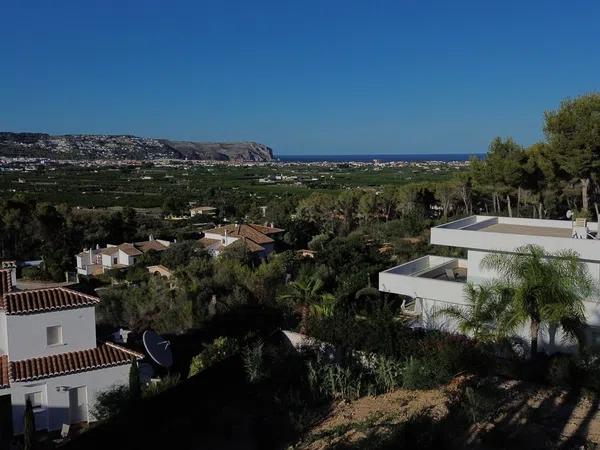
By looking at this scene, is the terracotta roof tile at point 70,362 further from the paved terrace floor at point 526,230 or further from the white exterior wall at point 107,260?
the white exterior wall at point 107,260

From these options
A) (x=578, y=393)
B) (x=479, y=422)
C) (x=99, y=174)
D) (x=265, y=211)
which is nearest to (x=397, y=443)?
(x=479, y=422)

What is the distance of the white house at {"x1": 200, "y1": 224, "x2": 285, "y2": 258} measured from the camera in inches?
1560

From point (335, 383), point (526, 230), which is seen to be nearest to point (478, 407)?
point (335, 383)

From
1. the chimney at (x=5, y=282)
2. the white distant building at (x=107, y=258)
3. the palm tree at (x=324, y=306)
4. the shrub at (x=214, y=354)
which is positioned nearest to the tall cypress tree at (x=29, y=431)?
the shrub at (x=214, y=354)

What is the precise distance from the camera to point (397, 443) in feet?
25.4

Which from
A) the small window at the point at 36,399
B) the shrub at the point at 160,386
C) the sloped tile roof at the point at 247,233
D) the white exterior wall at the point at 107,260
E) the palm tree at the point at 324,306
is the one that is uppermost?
the palm tree at the point at 324,306

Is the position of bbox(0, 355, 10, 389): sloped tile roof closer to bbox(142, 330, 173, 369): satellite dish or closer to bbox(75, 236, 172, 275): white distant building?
bbox(142, 330, 173, 369): satellite dish

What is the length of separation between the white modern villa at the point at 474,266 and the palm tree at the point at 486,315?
190 cm

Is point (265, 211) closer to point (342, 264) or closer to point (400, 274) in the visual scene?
point (342, 264)

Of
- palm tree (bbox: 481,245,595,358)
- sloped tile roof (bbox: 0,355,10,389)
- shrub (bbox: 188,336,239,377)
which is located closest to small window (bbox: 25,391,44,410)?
sloped tile roof (bbox: 0,355,10,389)

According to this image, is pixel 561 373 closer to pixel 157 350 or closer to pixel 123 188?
pixel 157 350

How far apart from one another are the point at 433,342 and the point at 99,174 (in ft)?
494

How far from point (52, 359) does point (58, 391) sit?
2.40 ft

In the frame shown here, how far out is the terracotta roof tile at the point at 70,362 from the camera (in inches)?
489
